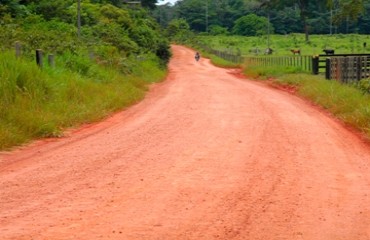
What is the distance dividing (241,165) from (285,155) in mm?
1165

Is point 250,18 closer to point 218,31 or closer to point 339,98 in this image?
point 218,31

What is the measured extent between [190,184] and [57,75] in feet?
29.8

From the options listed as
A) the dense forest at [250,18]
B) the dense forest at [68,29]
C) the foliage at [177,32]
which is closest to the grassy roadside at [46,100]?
the dense forest at [68,29]

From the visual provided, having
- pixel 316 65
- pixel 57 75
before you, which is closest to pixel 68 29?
pixel 57 75

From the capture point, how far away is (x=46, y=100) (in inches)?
527

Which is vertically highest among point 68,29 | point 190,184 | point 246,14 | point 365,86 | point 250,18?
point 246,14

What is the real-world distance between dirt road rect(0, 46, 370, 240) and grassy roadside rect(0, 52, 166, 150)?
0.57 meters

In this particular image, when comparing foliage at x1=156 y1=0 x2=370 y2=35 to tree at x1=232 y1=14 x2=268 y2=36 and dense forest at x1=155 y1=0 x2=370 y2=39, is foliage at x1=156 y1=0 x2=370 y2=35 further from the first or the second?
tree at x1=232 y1=14 x2=268 y2=36

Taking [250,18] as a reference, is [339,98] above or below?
below

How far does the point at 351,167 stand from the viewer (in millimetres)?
8945

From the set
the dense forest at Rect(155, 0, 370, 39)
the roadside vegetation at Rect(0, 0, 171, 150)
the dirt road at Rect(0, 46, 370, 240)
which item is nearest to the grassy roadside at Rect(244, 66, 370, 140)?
the dirt road at Rect(0, 46, 370, 240)

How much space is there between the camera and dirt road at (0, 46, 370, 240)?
Answer: 19.0 feet

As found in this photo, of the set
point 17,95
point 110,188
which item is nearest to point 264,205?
point 110,188

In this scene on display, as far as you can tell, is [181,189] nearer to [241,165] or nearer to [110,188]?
[110,188]
